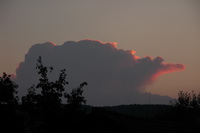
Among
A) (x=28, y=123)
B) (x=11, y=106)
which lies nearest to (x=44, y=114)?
(x=28, y=123)

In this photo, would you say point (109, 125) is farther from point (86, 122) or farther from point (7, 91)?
point (7, 91)

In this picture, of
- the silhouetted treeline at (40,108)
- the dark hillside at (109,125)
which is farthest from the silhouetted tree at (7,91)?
the dark hillside at (109,125)

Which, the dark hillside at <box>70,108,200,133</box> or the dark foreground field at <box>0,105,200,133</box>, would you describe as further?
the dark foreground field at <box>0,105,200,133</box>

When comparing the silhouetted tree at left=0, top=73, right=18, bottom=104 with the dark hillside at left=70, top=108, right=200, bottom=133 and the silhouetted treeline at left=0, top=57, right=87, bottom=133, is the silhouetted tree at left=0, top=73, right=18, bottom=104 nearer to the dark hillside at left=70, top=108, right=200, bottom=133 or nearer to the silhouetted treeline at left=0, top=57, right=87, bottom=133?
the silhouetted treeline at left=0, top=57, right=87, bottom=133

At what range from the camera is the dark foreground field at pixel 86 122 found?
2382cm

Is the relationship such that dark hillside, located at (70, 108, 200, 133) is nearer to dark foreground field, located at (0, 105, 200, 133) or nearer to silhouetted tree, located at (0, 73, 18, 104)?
dark foreground field, located at (0, 105, 200, 133)

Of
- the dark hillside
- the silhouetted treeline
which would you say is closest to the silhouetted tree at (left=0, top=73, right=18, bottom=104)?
the silhouetted treeline

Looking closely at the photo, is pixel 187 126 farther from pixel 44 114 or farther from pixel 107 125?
pixel 44 114

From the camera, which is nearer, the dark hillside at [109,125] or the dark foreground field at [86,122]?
the dark hillside at [109,125]

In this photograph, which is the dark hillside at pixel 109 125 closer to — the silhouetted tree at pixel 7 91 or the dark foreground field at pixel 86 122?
the dark foreground field at pixel 86 122

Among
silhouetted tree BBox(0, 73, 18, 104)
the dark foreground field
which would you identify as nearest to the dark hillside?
the dark foreground field

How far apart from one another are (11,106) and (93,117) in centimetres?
1228

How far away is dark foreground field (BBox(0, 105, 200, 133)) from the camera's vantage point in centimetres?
2382

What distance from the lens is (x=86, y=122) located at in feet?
81.0
